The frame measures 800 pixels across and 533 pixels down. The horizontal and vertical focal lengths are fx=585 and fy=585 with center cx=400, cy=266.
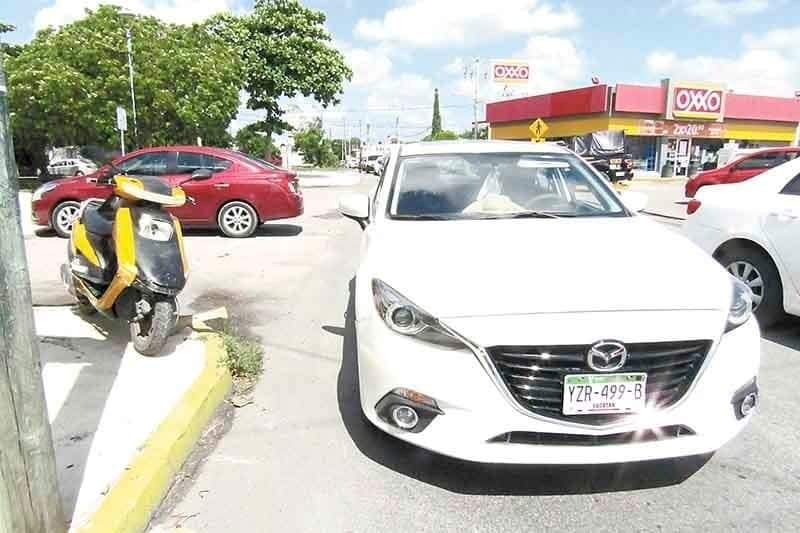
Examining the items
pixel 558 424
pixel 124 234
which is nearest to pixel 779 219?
pixel 558 424

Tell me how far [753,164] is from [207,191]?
44.4 feet

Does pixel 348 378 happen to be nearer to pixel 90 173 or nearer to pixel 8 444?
pixel 8 444

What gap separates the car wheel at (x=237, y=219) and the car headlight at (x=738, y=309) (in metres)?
8.49

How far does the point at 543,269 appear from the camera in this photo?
2723 mm

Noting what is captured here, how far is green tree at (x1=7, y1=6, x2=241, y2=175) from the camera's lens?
21.5 m

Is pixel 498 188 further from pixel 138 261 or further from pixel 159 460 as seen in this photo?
pixel 159 460

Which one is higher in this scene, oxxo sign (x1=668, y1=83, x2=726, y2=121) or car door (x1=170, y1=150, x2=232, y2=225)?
oxxo sign (x1=668, y1=83, x2=726, y2=121)

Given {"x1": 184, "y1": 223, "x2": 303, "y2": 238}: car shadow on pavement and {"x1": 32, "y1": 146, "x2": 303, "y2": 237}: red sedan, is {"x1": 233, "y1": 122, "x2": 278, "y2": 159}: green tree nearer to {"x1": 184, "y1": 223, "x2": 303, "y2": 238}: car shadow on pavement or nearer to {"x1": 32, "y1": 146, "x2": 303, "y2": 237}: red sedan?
{"x1": 184, "y1": 223, "x2": 303, "y2": 238}: car shadow on pavement

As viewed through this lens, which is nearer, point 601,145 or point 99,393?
point 99,393

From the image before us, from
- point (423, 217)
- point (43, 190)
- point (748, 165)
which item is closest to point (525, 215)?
point (423, 217)

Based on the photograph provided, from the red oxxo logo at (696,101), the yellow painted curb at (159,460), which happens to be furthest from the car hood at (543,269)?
the red oxxo logo at (696,101)

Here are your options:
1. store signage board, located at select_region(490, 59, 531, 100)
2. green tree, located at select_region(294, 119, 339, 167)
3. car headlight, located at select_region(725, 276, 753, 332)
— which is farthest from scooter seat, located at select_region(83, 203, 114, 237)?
green tree, located at select_region(294, 119, 339, 167)

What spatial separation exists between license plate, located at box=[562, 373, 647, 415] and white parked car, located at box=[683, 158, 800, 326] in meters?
2.99

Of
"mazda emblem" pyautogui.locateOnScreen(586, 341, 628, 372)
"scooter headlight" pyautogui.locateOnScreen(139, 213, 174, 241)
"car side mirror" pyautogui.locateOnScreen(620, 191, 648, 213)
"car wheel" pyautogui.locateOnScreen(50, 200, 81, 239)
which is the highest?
"car side mirror" pyautogui.locateOnScreen(620, 191, 648, 213)
